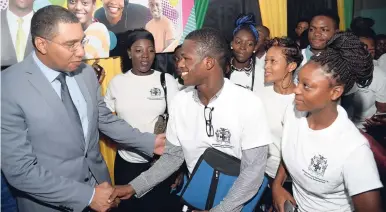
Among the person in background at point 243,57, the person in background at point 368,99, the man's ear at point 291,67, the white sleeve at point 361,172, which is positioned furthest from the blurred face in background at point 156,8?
the white sleeve at point 361,172

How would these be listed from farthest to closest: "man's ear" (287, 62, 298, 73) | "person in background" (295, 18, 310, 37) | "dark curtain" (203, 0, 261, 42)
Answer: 1. "person in background" (295, 18, 310, 37)
2. "dark curtain" (203, 0, 261, 42)
3. "man's ear" (287, 62, 298, 73)

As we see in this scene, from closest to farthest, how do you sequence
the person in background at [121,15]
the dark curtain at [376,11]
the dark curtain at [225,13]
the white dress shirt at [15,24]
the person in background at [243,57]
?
the white dress shirt at [15,24]
the person in background at [243,57]
the person in background at [121,15]
the dark curtain at [225,13]
the dark curtain at [376,11]

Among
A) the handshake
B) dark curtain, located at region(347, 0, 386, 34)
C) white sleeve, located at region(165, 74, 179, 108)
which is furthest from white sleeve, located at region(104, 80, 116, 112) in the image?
dark curtain, located at region(347, 0, 386, 34)

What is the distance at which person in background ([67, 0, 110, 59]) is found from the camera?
11.2ft

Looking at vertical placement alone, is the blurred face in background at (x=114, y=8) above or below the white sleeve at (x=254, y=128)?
above

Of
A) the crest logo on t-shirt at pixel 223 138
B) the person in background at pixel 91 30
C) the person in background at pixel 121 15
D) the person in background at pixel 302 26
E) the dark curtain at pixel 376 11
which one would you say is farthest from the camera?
the dark curtain at pixel 376 11

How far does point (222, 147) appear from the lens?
1933 mm

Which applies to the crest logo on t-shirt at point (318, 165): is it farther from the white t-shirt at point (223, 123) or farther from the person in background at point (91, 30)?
the person in background at point (91, 30)

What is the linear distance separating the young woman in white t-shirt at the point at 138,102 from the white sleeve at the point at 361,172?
5.32ft

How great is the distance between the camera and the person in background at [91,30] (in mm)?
3414

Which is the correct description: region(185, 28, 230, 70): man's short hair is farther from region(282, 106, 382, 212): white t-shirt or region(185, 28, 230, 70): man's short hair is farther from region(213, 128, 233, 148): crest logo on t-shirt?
region(282, 106, 382, 212): white t-shirt

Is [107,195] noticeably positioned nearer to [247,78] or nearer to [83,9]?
[247,78]

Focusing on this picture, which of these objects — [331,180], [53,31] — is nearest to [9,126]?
[53,31]

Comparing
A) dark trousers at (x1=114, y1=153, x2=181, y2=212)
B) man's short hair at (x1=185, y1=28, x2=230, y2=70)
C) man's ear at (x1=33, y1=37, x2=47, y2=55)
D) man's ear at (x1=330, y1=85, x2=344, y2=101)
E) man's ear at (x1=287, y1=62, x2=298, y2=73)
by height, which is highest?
man's ear at (x1=33, y1=37, x2=47, y2=55)
